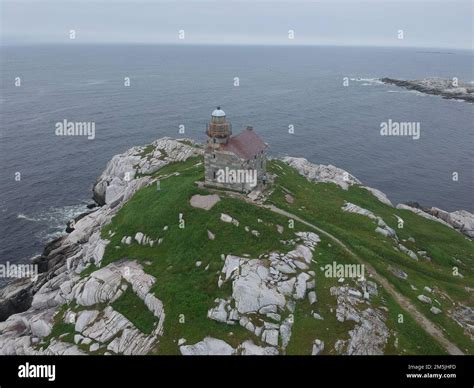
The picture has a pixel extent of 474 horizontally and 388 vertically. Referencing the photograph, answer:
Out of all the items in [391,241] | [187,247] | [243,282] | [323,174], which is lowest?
[243,282]

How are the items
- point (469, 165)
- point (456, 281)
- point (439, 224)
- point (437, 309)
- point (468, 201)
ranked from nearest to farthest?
point (437, 309), point (456, 281), point (439, 224), point (468, 201), point (469, 165)

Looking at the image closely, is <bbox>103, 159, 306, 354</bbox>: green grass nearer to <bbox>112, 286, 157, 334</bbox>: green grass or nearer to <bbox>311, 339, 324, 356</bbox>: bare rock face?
<bbox>112, 286, 157, 334</bbox>: green grass

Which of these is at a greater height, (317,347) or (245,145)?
(245,145)

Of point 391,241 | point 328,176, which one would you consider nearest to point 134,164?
point 328,176

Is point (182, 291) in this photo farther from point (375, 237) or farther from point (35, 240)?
point (35, 240)

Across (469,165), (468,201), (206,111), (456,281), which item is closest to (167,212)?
(456,281)

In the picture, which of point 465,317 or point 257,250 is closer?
point 465,317

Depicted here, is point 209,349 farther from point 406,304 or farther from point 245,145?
point 245,145
